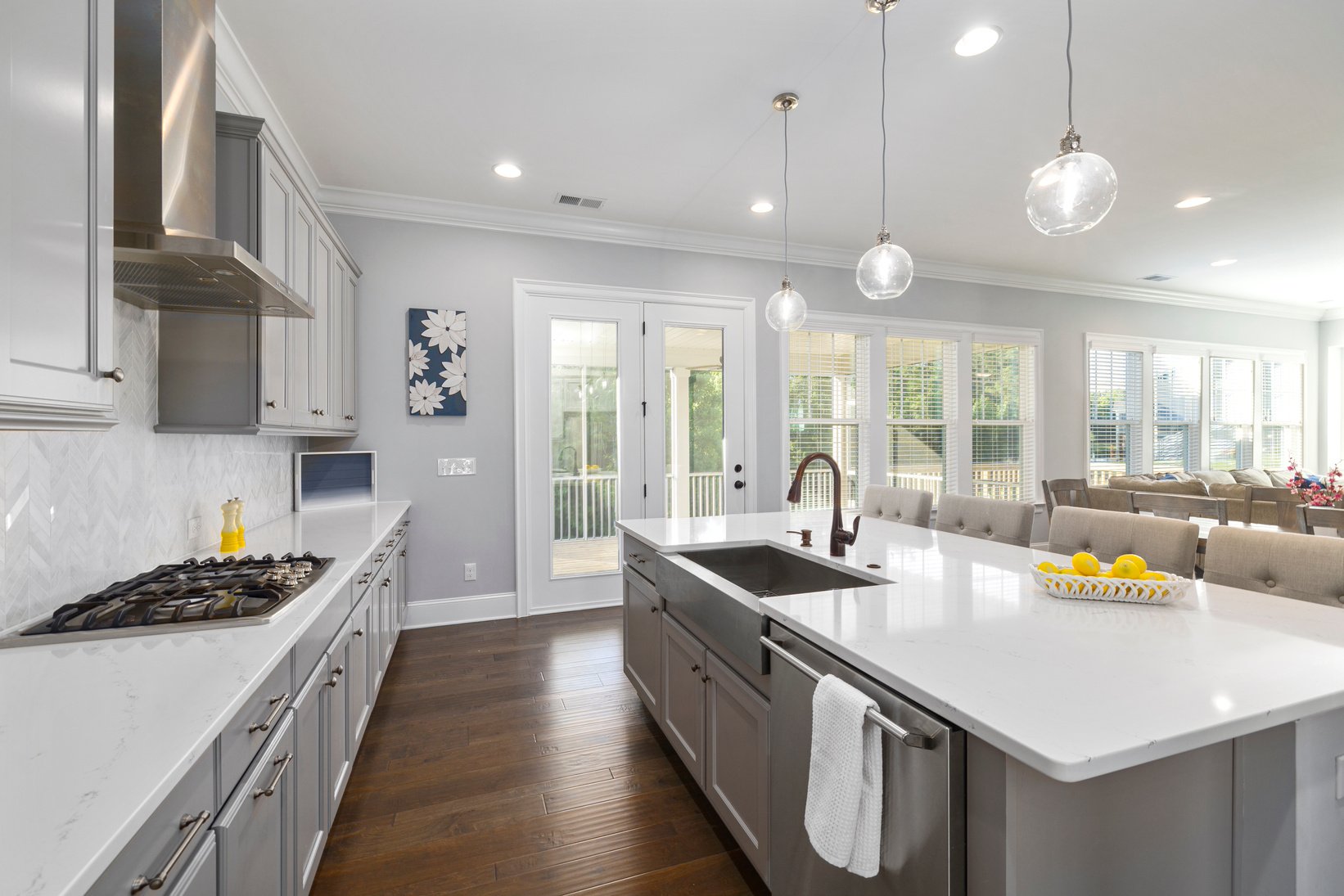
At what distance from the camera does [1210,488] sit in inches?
193

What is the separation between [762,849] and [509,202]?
386 centimetres

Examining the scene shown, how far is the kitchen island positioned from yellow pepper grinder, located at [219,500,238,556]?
2169 millimetres

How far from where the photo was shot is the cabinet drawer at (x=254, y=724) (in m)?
1.03

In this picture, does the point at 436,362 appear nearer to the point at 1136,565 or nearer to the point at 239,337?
the point at 239,337

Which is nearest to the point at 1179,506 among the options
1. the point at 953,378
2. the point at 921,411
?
the point at 921,411

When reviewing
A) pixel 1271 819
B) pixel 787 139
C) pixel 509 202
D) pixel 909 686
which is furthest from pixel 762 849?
pixel 509 202

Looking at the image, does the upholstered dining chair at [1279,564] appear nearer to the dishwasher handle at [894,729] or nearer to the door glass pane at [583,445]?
the dishwasher handle at [894,729]

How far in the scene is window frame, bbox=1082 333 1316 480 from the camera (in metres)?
6.12

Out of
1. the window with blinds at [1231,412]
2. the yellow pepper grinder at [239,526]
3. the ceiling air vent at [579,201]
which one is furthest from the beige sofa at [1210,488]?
the yellow pepper grinder at [239,526]

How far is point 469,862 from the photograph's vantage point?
5.86 ft

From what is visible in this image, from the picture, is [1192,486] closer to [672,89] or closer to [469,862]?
[672,89]

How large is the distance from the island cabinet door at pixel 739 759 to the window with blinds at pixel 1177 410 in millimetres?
6910

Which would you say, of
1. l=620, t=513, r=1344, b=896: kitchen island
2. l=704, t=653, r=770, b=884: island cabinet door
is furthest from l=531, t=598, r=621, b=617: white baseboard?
l=620, t=513, r=1344, b=896: kitchen island

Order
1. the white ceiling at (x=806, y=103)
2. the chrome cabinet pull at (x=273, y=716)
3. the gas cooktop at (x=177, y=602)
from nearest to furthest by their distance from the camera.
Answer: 1. the chrome cabinet pull at (x=273, y=716)
2. the gas cooktop at (x=177, y=602)
3. the white ceiling at (x=806, y=103)
